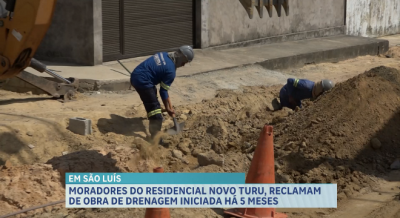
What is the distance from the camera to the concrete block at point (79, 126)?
9.17 metres

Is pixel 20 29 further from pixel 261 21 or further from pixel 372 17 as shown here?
pixel 372 17

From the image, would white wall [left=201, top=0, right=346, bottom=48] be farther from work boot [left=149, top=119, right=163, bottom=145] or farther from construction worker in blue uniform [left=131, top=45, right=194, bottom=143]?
work boot [left=149, top=119, right=163, bottom=145]

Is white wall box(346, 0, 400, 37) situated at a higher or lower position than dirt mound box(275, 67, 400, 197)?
higher

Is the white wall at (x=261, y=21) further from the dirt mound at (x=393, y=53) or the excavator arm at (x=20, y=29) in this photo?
the excavator arm at (x=20, y=29)

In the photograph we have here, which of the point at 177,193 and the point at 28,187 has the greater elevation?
the point at 177,193

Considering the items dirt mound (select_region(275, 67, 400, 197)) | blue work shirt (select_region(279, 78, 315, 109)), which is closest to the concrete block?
dirt mound (select_region(275, 67, 400, 197))

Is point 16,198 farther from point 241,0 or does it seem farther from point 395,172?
point 241,0

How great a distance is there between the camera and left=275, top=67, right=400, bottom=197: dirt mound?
26.2ft

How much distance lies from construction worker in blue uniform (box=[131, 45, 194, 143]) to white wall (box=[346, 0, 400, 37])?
1198 centimetres

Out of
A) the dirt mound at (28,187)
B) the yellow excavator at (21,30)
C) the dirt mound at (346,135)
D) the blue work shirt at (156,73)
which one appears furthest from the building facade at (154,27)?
the dirt mound at (28,187)

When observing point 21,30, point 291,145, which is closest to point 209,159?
point 291,145

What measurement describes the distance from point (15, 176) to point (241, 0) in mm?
10274

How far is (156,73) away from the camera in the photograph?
955 cm

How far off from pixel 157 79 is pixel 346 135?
2834 mm
